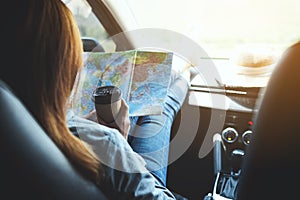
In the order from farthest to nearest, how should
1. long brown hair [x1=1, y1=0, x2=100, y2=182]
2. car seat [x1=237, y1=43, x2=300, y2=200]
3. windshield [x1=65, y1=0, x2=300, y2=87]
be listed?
windshield [x1=65, y1=0, x2=300, y2=87] → long brown hair [x1=1, y1=0, x2=100, y2=182] → car seat [x1=237, y1=43, x2=300, y2=200]

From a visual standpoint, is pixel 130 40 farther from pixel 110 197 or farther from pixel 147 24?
pixel 110 197

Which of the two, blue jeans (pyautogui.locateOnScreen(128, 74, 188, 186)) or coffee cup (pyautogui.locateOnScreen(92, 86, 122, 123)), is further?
blue jeans (pyautogui.locateOnScreen(128, 74, 188, 186))

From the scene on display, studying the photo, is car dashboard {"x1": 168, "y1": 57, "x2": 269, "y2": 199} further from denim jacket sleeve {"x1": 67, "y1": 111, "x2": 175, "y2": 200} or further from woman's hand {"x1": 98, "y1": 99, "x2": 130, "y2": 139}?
denim jacket sleeve {"x1": 67, "y1": 111, "x2": 175, "y2": 200}

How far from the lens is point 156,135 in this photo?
4.19ft

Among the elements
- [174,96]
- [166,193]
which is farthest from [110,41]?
[166,193]

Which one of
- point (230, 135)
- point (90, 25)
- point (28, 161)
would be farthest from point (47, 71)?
point (90, 25)

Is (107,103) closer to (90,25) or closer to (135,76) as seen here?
(135,76)

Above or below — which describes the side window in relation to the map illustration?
above

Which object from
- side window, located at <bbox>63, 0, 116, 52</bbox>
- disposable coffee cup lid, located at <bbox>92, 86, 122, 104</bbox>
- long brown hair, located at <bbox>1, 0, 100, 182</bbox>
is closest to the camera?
long brown hair, located at <bbox>1, 0, 100, 182</bbox>

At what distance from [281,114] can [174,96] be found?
847mm

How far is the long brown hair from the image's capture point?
713mm

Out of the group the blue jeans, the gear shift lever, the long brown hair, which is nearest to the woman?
the long brown hair

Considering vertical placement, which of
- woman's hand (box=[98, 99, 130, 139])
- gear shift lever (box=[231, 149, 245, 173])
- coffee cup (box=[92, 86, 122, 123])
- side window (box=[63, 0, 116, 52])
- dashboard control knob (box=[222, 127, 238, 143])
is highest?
side window (box=[63, 0, 116, 52])

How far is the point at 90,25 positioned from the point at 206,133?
2.49 feet
